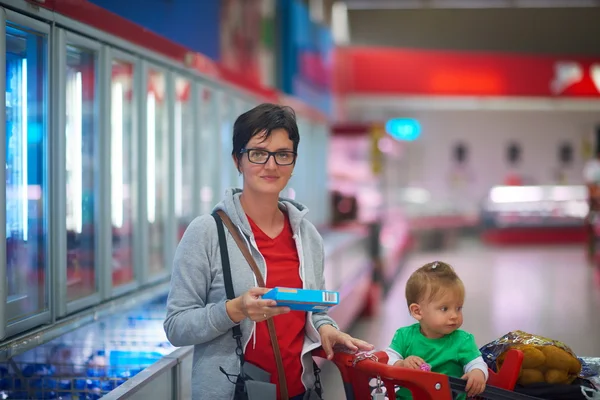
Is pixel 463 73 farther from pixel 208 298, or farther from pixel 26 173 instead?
pixel 208 298

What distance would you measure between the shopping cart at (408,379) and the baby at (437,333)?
8cm

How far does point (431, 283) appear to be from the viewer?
8.51ft

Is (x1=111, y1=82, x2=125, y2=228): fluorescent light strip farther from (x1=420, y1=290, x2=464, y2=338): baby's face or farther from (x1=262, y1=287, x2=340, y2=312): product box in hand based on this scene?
(x1=262, y1=287, x2=340, y2=312): product box in hand

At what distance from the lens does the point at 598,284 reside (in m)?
11.9

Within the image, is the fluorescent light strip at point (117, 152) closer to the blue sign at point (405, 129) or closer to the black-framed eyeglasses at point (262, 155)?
the black-framed eyeglasses at point (262, 155)

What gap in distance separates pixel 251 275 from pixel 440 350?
28.1 inches

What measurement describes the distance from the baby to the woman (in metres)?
0.27

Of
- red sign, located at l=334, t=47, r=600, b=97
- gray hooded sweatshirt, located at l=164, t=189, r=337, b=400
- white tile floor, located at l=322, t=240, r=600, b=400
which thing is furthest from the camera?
red sign, located at l=334, t=47, r=600, b=97

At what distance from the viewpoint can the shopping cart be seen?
2.32 m

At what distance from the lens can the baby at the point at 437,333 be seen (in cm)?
258

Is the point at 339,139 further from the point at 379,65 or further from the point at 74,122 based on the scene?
the point at 74,122

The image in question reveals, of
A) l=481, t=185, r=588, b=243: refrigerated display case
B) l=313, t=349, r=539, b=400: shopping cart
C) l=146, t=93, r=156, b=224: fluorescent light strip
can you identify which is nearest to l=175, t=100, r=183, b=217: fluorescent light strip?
l=146, t=93, r=156, b=224: fluorescent light strip

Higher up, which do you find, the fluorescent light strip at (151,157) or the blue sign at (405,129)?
the blue sign at (405,129)

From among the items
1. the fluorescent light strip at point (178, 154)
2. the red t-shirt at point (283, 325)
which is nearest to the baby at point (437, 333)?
the red t-shirt at point (283, 325)
